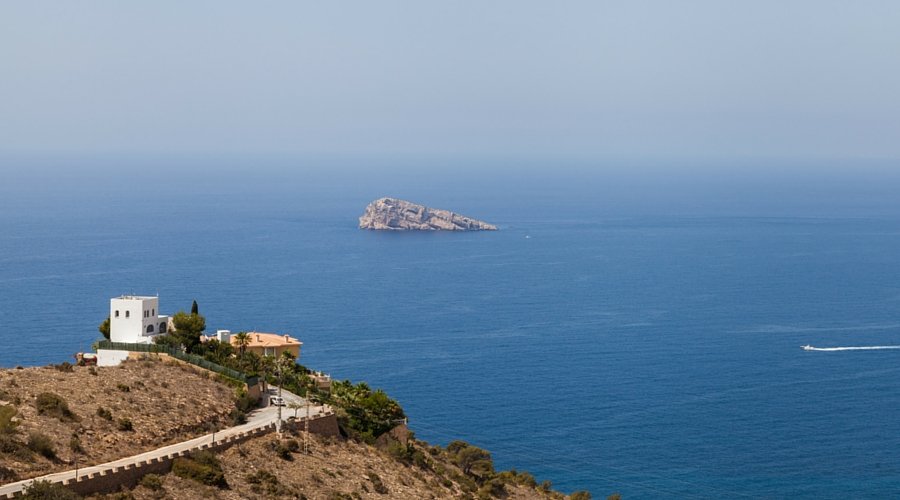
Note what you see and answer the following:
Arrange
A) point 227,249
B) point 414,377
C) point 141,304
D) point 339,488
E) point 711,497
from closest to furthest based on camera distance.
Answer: point 339,488 < point 141,304 < point 711,497 < point 414,377 < point 227,249

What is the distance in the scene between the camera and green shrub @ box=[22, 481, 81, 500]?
106 ft

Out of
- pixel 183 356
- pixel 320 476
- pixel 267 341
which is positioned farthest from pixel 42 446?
pixel 267 341

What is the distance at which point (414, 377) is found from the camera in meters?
89.4

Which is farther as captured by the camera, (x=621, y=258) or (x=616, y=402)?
(x=621, y=258)

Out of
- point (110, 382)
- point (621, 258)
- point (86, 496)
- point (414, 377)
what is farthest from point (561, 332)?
point (86, 496)

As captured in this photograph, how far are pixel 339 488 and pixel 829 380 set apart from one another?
5686cm

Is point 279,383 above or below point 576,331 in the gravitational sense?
above

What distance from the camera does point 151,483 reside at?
120 ft

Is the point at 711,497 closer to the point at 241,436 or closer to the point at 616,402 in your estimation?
the point at 616,402

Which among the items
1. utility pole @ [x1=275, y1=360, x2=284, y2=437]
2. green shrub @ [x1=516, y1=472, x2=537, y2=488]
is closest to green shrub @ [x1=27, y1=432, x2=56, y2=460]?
utility pole @ [x1=275, y1=360, x2=284, y2=437]

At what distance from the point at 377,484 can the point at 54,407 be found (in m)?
10.8

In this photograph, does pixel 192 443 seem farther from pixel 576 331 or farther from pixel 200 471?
pixel 576 331

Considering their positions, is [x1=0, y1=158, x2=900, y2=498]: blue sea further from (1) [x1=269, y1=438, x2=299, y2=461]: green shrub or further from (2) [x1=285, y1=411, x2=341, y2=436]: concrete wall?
(1) [x1=269, y1=438, x2=299, y2=461]: green shrub

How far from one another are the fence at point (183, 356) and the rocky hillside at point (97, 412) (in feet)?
Result: 2.38
